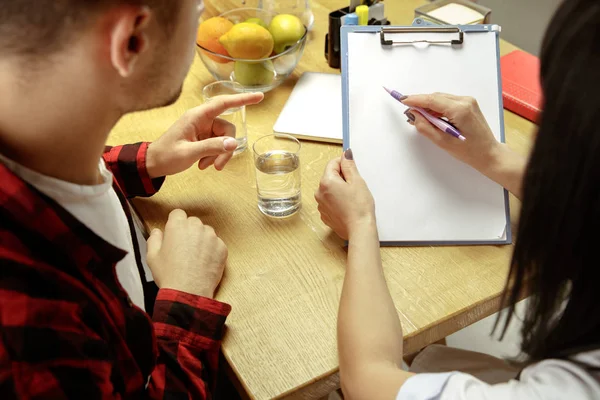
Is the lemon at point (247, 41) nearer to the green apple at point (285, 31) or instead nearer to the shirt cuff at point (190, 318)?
the green apple at point (285, 31)

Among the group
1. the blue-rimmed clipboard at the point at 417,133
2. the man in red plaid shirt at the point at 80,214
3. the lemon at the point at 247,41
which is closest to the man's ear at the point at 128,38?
the man in red plaid shirt at the point at 80,214

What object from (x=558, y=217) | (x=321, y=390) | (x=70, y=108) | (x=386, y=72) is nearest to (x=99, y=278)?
(x=70, y=108)

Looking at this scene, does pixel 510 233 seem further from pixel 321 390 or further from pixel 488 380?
pixel 321 390

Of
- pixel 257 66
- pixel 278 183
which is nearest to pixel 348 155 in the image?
pixel 278 183

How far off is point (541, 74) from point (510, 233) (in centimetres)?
37

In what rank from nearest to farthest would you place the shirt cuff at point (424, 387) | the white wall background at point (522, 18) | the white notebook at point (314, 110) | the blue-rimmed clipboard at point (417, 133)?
the shirt cuff at point (424, 387)
the blue-rimmed clipboard at point (417, 133)
the white notebook at point (314, 110)
the white wall background at point (522, 18)

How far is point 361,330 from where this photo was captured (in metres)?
0.71

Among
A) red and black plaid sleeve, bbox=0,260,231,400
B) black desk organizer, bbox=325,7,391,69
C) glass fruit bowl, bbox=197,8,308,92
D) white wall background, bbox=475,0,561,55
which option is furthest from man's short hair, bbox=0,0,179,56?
white wall background, bbox=475,0,561,55

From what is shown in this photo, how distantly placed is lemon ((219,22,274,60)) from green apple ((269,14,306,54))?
0.04m

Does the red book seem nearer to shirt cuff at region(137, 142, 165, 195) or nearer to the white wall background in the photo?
shirt cuff at region(137, 142, 165, 195)

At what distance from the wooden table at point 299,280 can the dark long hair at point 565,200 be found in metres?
0.12

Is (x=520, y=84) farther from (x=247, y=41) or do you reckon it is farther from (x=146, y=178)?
(x=146, y=178)

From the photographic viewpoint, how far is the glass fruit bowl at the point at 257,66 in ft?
3.76

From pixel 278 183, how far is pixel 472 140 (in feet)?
1.09
